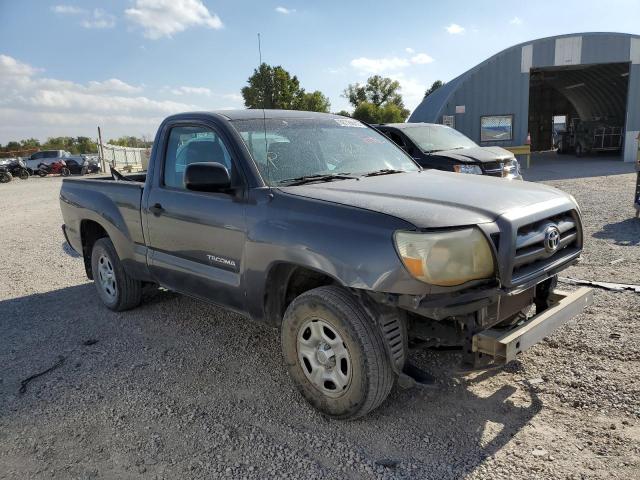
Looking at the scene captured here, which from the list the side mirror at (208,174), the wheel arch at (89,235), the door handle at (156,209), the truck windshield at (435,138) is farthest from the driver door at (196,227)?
the truck windshield at (435,138)

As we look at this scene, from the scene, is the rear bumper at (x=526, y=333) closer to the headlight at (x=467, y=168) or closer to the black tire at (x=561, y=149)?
the headlight at (x=467, y=168)

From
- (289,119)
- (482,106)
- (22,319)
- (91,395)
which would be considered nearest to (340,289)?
(289,119)

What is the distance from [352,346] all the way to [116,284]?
3.22 meters

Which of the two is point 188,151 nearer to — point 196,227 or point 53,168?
point 196,227

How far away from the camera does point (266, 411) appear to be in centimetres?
322

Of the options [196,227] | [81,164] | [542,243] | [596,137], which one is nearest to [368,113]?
[81,164]

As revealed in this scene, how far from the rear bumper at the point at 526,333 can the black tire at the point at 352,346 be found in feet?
1.76

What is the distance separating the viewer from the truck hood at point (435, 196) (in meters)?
2.67

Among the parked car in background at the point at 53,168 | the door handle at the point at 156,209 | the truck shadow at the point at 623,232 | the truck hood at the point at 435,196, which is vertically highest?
the truck hood at the point at 435,196

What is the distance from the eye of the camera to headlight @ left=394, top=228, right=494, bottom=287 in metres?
2.53

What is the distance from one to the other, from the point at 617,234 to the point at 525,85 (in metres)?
16.7

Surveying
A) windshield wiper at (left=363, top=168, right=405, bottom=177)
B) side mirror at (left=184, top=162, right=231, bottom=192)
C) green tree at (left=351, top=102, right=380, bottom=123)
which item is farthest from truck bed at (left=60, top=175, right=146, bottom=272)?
green tree at (left=351, top=102, right=380, bottom=123)

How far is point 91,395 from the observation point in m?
3.53

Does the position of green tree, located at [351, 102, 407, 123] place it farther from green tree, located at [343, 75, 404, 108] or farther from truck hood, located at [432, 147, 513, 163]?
truck hood, located at [432, 147, 513, 163]
